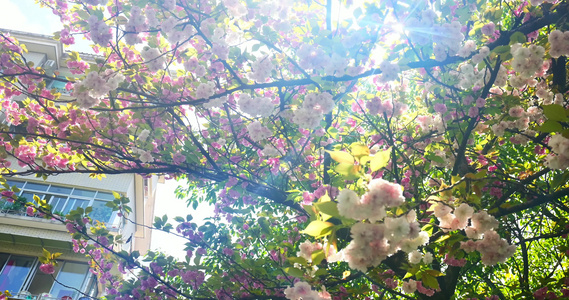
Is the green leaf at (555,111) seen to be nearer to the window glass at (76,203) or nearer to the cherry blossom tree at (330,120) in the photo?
the cherry blossom tree at (330,120)

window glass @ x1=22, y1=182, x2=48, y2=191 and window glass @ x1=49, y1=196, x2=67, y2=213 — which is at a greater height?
window glass @ x1=22, y1=182, x2=48, y2=191

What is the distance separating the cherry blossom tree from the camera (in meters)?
2.11

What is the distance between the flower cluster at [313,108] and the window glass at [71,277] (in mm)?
12808

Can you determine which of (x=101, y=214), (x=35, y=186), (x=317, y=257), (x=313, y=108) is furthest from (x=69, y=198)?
(x=317, y=257)

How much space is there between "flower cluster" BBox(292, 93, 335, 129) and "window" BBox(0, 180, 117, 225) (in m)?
12.4

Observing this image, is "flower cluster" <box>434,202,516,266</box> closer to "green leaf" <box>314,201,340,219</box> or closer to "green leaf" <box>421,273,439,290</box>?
"green leaf" <box>421,273,439,290</box>

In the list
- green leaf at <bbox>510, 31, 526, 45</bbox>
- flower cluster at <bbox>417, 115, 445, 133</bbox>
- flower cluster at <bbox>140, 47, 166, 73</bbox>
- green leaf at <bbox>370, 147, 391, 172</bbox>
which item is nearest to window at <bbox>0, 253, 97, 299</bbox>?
flower cluster at <bbox>140, 47, 166, 73</bbox>

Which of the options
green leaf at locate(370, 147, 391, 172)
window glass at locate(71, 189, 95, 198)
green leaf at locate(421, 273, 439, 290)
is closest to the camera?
green leaf at locate(370, 147, 391, 172)

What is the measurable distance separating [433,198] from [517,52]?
1255 millimetres

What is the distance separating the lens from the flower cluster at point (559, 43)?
7.79 ft

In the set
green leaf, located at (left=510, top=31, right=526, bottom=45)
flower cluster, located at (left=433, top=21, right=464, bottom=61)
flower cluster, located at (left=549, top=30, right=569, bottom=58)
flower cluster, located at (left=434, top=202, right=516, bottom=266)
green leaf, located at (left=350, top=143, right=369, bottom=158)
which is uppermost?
Answer: flower cluster, located at (left=433, top=21, right=464, bottom=61)

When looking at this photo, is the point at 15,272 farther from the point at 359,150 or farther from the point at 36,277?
the point at 359,150

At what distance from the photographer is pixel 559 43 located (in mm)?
2404

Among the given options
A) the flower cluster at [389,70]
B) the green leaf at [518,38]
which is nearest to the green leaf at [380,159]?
the flower cluster at [389,70]
